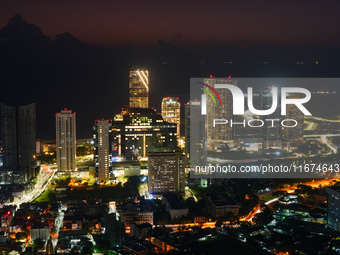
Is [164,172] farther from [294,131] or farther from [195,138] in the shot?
[294,131]

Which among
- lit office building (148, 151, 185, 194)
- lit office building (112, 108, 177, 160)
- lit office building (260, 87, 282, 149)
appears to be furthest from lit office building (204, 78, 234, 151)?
lit office building (148, 151, 185, 194)

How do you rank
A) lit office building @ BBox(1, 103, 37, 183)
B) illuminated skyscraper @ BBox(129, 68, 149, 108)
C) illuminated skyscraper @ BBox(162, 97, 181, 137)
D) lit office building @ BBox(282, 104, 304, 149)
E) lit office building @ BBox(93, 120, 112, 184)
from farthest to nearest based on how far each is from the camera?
illuminated skyscraper @ BBox(129, 68, 149, 108), illuminated skyscraper @ BBox(162, 97, 181, 137), lit office building @ BBox(282, 104, 304, 149), lit office building @ BBox(1, 103, 37, 183), lit office building @ BBox(93, 120, 112, 184)

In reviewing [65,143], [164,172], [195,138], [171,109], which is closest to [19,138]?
[65,143]

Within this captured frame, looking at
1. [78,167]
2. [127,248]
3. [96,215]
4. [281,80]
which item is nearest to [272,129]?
[281,80]

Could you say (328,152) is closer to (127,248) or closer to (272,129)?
(272,129)

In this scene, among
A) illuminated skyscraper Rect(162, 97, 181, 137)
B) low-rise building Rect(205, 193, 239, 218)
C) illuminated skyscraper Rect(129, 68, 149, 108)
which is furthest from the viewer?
illuminated skyscraper Rect(129, 68, 149, 108)

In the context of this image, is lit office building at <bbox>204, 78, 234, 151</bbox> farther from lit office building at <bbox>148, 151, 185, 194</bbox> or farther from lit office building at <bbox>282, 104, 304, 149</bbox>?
lit office building at <bbox>148, 151, 185, 194</bbox>

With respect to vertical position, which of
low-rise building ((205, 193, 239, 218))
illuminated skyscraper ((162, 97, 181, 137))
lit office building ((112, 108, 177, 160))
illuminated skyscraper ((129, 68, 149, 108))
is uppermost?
illuminated skyscraper ((129, 68, 149, 108))
